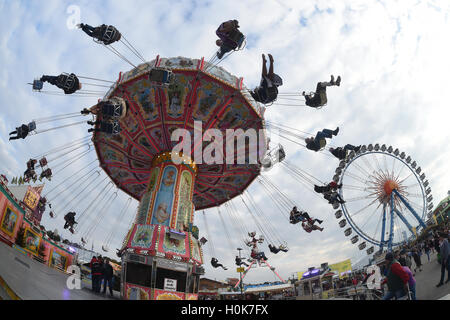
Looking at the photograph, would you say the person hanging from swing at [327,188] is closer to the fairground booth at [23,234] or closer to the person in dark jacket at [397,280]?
the person in dark jacket at [397,280]

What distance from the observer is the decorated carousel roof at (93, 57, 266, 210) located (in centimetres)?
1436

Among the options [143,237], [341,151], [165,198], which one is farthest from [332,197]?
[143,237]

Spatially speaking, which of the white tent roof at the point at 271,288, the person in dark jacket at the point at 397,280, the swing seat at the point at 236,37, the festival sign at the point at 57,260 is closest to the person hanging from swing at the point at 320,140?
the swing seat at the point at 236,37

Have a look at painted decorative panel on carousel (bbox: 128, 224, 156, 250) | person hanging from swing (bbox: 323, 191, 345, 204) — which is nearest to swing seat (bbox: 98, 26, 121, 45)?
painted decorative panel on carousel (bbox: 128, 224, 156, 250)

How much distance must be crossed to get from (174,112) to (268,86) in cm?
657

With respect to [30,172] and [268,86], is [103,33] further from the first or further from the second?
[30,172]

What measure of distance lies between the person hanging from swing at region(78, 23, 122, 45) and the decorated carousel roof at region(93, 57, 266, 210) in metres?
2.14

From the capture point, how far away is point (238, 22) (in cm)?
1098

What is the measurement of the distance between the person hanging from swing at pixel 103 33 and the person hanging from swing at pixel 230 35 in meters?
4.53

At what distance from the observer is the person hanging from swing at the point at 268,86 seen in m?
11.1

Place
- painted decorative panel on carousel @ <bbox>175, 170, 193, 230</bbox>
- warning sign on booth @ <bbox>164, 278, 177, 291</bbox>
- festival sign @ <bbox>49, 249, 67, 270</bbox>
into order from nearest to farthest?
warning sign on booth @ <bbox>164, 278, 177, 291</bbox>
painted decorative panel on carousel @ <bbox>175, 170, 193, 230</bbox>
festival sign @ <bbox>49, 249, 67, 270</bbox>

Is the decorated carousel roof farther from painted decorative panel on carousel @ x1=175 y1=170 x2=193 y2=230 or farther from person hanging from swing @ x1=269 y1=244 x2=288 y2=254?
person hanging from swing @ x1=269 y1=244 x2=288 y2=254

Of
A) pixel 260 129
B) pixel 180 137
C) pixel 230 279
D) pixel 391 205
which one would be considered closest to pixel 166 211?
pixel 180 137
